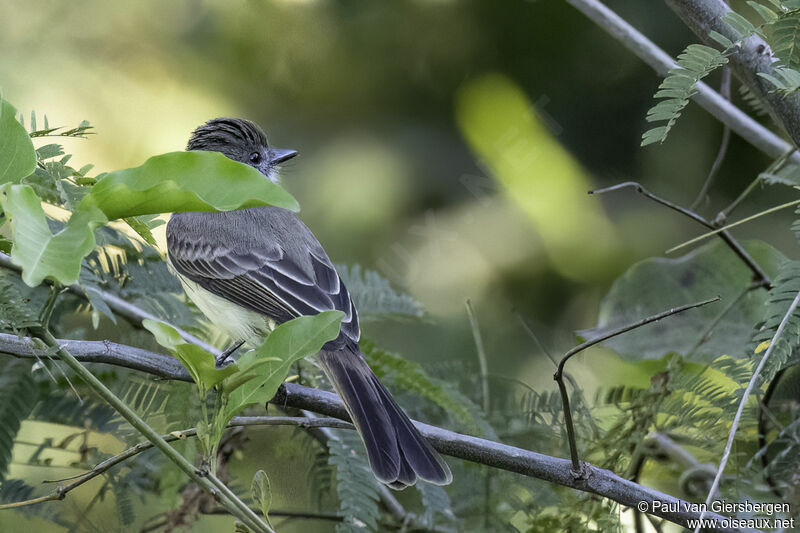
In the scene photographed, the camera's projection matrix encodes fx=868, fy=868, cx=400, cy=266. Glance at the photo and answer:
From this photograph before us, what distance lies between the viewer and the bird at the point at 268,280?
6.07ft

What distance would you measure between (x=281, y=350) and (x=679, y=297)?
5.55 feet

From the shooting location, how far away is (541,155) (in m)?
3.53

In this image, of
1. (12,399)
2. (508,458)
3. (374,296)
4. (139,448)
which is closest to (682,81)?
(508,458)

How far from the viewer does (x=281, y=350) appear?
113 cm

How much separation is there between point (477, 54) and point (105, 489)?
246 cm

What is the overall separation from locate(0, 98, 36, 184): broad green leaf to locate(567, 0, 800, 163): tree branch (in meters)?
1.82

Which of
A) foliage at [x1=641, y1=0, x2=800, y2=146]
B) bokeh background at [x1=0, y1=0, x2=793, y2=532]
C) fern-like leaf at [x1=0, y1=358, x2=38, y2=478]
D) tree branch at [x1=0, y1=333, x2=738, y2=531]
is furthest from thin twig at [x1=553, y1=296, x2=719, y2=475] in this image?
bokeh background at [x1=0, y1=0, x2=793, y2=532]

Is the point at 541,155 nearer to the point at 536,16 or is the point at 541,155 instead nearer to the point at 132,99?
the point at 536,16

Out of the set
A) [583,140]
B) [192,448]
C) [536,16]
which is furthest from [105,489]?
[536,16]

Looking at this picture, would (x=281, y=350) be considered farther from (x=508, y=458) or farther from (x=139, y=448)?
(x=508, y=458)

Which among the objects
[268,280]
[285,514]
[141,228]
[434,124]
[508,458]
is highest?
[434,124]

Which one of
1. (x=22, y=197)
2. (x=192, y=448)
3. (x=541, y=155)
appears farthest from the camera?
(x=541, y=155)

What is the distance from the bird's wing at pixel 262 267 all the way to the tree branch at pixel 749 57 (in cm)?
106

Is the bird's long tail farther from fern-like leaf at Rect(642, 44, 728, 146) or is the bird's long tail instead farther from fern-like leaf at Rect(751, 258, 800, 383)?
fern-like leaf at Rect(642, 44, 728, 146)
